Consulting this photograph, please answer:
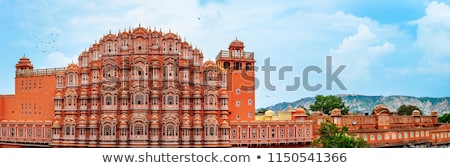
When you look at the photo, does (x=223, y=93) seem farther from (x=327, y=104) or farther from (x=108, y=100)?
(x=327, y=104)

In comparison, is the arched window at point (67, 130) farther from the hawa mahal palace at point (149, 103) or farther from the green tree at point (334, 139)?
the green tree at point (334, 139)

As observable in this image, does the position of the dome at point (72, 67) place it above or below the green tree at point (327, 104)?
above

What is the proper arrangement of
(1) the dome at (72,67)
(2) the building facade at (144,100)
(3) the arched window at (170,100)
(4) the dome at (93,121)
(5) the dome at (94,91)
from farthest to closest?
(1) the dome at (72,67), (5) the dome at (94,91), (3) the arched window at (170,100), (4) the dome at (93,121), (2) the building facade at (144,100)

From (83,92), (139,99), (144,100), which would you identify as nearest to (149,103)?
(144,100)

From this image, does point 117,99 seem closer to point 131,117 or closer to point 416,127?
point 131,117

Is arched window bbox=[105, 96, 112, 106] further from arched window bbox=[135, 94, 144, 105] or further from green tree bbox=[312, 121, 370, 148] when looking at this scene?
green tree bbox=[312, 121, 370, 148]

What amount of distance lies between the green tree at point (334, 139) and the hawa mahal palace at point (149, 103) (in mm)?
1525

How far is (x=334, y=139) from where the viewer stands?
113 ft

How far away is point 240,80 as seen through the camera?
3869cm

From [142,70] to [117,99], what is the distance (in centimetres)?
288

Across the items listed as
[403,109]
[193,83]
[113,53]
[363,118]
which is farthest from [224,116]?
[403,109]

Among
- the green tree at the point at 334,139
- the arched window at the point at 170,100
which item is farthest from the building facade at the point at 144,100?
the green tree at the point at 334,139

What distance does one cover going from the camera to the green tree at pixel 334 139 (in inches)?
1332

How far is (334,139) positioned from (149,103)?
14.1 m
